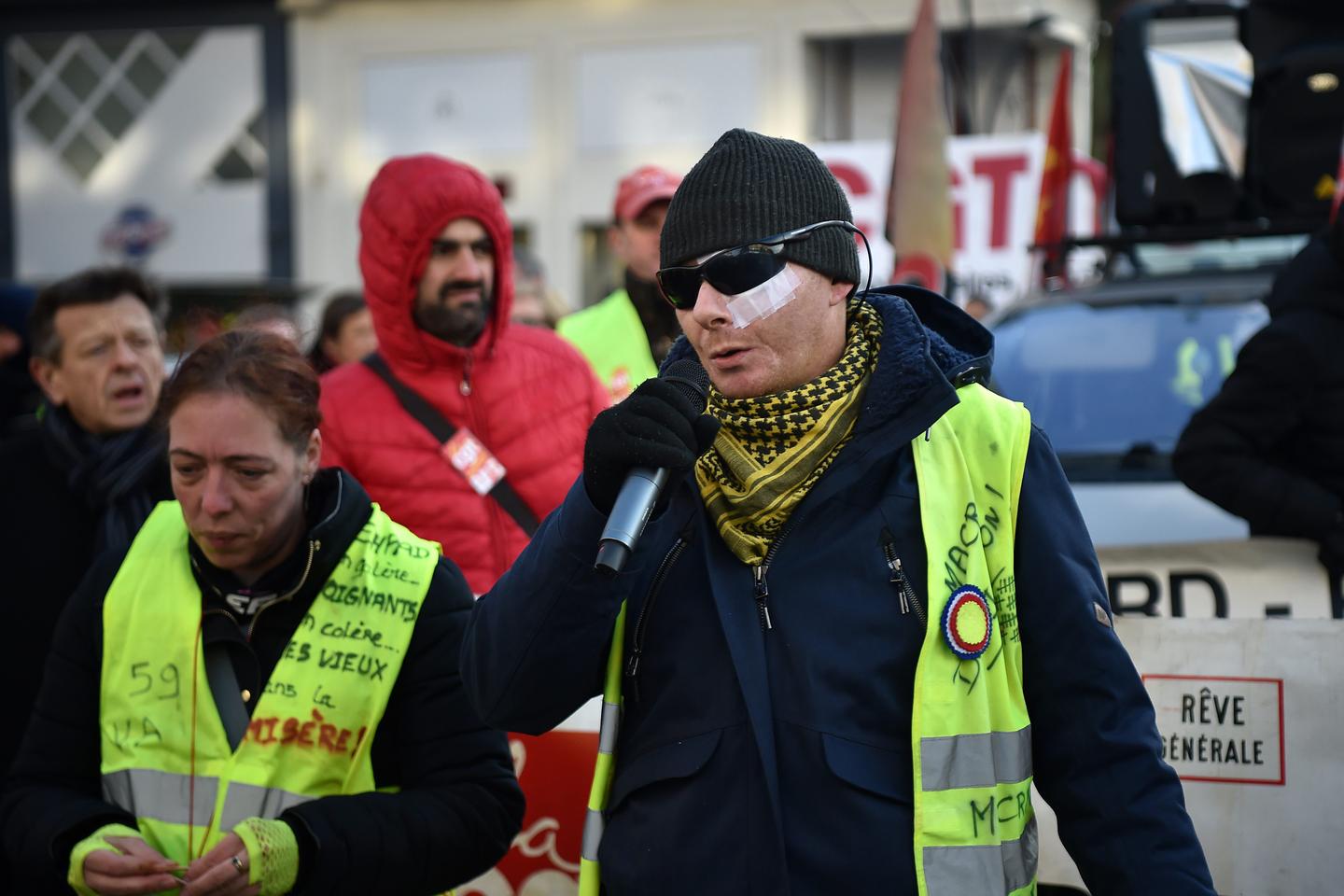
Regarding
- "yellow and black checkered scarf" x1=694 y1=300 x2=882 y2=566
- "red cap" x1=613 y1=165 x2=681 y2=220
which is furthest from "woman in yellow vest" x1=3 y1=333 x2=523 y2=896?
"red cap" x1=613 y1=165 x2=681 y2=220

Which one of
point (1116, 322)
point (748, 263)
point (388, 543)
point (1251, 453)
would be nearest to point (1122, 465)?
point (1116, 322)

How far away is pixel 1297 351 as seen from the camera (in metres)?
4.41

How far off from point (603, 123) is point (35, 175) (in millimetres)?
8174

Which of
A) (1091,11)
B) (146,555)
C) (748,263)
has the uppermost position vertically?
(1091,11)

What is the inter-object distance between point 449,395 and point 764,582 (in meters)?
2.22

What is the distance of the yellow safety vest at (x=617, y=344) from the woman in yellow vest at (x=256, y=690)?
2673 millimetres

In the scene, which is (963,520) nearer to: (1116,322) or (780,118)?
(1116,322)

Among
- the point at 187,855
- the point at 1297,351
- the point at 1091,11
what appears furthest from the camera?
the point at 1091,11

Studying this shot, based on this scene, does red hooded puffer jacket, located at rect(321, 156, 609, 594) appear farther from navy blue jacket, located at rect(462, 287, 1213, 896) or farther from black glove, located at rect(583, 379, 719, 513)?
black glove, located at rect(583, 379, 719, 513)

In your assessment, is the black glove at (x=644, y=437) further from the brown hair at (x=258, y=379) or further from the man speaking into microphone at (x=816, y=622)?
the brown hair at (x=258, y=379)

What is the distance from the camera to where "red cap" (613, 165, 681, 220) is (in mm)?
5773

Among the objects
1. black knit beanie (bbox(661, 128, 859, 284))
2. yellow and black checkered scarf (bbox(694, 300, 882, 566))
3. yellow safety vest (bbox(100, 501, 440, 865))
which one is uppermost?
black knit beanie (bbox(661, 128, 859, 284))

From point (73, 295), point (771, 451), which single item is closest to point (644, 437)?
point (771, 451)

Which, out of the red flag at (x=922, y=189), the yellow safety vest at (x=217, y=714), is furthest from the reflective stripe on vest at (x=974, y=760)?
the red flag at (x=922, y=189)
